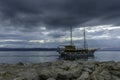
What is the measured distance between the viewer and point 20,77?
32.7ft

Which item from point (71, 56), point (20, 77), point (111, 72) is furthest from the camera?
point (71, 56)

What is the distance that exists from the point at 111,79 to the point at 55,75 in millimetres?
2695

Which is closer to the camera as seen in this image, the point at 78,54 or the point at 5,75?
the point at 5,75

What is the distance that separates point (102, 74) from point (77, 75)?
1230mm

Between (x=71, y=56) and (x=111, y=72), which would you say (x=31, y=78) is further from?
(x=71, y=56)

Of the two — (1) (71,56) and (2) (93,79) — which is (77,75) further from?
(1) (71,56)

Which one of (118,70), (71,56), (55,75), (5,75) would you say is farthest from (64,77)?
(71,56)

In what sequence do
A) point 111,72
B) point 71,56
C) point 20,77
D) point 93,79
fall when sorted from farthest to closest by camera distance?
point 71,56 < point 111,72 < point 93,79 < point 20,77

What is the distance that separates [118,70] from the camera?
12891mm

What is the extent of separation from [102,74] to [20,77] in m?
4.06

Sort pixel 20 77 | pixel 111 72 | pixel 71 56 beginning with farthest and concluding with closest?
pixel 71 56 → pixel 111 72 → pixel 20 77

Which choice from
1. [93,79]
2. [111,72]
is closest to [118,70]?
[111,72]

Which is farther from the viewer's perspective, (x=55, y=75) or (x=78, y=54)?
(x=78, y=54)

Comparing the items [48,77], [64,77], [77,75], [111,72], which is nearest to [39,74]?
[48,77]
